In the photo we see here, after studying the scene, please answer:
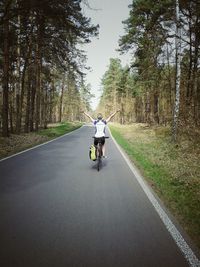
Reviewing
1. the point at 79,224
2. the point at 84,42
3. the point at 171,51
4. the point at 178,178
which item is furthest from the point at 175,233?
the point at 84,42

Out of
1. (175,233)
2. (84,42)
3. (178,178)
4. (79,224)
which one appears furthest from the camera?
(84,42)

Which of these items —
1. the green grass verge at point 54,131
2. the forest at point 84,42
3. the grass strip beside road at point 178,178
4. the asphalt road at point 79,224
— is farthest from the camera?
the green grass verge at point 54,131

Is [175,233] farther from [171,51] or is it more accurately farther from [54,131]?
[54,131]

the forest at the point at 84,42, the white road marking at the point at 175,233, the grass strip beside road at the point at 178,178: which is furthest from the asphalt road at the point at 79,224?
the forest at the point at 84,42

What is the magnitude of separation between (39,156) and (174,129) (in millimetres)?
8368

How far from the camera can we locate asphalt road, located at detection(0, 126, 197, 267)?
4453 mm

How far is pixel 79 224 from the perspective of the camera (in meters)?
5.78

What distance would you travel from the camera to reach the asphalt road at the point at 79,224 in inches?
175

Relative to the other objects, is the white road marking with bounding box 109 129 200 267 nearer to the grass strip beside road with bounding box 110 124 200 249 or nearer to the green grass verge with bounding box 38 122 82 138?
the grass strip beside road with bounding box 110 124 200 249

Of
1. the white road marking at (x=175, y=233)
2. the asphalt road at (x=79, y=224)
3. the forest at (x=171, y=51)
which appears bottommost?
the white road marking at (x=175, y=233)

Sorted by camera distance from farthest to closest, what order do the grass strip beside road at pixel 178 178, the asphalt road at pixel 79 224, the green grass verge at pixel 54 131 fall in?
the green grass verge at pixel 54 131 → the grass strip beside road at pixel 178 178 → the asphalt road at pixel 79 224

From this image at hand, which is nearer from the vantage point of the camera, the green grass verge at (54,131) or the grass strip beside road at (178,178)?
the grass strip beside road at (178,178)

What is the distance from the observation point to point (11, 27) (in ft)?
82.3

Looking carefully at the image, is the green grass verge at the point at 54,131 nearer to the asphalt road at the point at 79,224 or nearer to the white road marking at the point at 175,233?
the asphalt road at the point at 79,224
